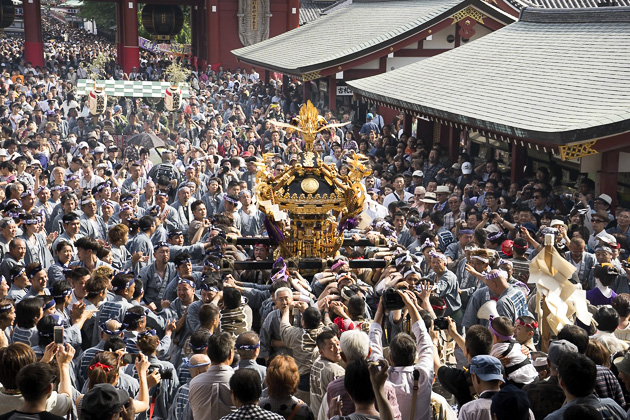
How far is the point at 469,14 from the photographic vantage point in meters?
22.8

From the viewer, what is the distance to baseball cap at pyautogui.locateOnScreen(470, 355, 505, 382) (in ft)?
17.7

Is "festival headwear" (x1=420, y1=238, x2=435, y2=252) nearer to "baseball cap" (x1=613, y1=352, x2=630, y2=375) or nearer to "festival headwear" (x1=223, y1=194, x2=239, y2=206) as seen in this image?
"festival headwear" (x1=223, y1=194, x2=239, y2=206)

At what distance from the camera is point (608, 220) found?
10.8 m

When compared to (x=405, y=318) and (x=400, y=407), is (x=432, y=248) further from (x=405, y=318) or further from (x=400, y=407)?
(x=400, y=407)

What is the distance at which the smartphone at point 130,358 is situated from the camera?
21.2 ft

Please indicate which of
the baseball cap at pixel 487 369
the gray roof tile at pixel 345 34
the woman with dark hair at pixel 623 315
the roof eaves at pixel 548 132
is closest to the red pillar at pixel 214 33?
the gray roof tile at pixel 345 34

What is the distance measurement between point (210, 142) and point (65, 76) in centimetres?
1832

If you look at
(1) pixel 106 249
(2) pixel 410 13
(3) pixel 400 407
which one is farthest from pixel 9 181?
(2) pixel 410 13

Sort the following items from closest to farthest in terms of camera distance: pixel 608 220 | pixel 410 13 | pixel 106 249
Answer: pixel 106 249
pixel 608 220
pixel 410 13

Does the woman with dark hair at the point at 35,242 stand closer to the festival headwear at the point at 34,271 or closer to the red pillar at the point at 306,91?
the festival headwear at the point at 34,271

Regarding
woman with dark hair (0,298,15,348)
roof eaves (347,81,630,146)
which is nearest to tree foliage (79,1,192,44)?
roof eaves (347,81,630,146)

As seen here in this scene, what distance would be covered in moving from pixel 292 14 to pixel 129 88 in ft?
56.3

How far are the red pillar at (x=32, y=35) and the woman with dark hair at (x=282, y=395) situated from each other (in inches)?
1334

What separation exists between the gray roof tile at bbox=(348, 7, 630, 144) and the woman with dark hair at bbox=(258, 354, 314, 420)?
7.13 m
